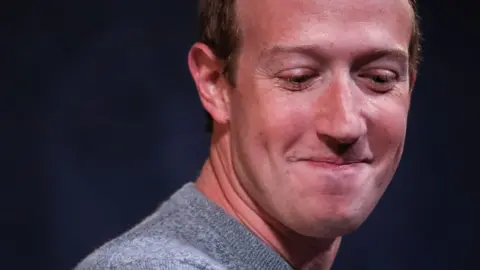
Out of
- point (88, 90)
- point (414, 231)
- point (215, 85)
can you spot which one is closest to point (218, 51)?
point (215, 85)

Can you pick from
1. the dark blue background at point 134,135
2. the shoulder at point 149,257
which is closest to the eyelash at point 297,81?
the shoulder at point 149,257

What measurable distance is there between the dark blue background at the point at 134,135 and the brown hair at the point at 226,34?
0.81 m

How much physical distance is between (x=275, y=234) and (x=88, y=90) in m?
0.95

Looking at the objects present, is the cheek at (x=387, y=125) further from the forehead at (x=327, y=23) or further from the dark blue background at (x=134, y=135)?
the dark blue background at (x=134, y=135)

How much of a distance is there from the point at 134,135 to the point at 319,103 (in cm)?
105

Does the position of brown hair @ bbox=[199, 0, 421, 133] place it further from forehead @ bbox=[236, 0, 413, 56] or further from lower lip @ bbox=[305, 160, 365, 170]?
lower lip @ bbox=[305, 160, 365, 170]

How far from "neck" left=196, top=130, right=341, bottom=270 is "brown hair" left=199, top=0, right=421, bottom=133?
0.39ft

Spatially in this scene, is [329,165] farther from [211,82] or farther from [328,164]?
[211,82]

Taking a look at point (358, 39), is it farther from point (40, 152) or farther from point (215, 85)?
point (40, 152)

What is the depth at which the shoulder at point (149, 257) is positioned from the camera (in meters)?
0.88

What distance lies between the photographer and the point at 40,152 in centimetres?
187

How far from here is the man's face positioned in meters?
0.97

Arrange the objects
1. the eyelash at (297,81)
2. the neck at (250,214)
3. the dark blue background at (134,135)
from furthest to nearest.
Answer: the dark blue background at (134,135), the neck at (250,214), the eyelash at (297,81)

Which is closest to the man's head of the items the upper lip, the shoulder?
the upper lip
